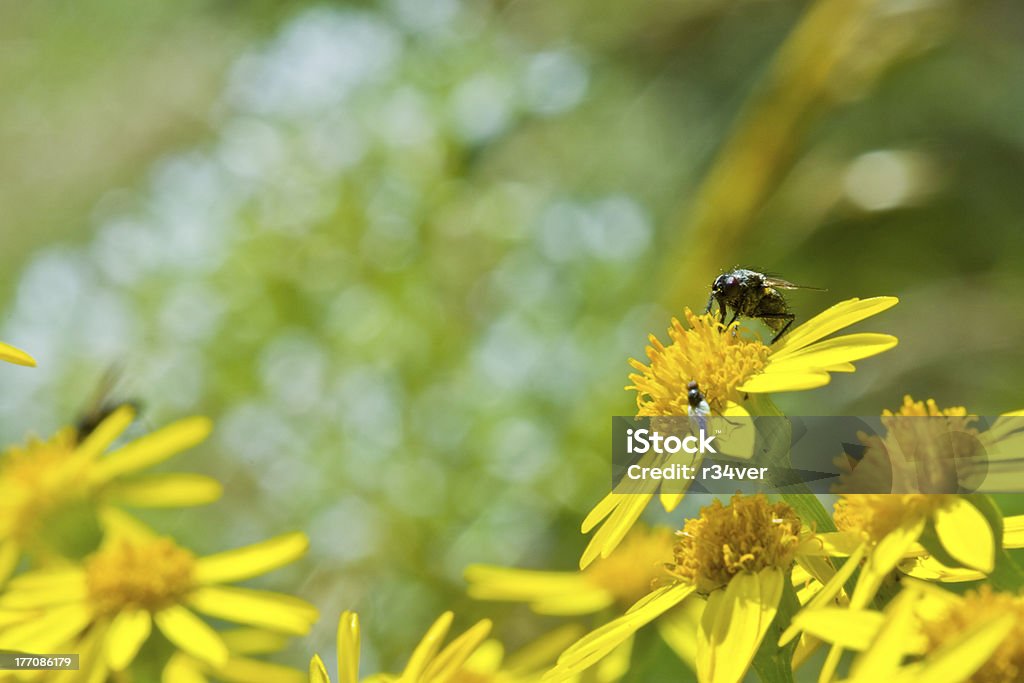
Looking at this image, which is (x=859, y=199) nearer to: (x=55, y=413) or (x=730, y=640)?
(x=55, y=413)

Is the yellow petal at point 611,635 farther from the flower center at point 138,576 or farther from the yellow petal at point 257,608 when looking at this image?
the flower center at point 138,576

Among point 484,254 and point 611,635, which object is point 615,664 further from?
point 484,254

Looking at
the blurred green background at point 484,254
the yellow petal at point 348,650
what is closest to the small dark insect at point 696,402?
the yellow petal at point 348,650

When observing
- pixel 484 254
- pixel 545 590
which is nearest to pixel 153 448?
pixel 545 590

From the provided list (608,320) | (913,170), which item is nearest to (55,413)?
(608,320)

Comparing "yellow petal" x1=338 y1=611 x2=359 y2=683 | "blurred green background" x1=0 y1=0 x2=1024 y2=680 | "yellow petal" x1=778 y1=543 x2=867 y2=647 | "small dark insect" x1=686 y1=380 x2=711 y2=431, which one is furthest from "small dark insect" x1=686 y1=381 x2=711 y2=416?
"blurred green background" x1=0 y1=0 x2=1024 y2=680

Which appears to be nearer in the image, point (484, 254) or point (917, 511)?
point (917, 511)
